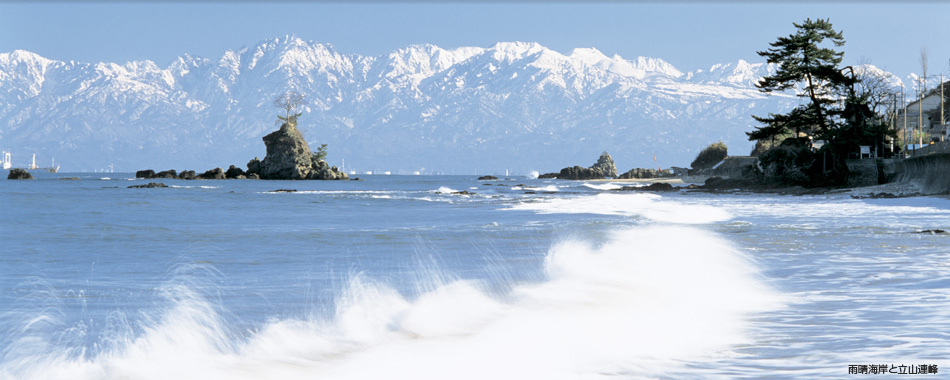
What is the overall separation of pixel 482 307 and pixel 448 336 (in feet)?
5.26

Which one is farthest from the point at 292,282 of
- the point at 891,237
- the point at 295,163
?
the point at 295,163

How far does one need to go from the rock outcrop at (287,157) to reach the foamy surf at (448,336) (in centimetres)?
12258

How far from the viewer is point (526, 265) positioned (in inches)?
548

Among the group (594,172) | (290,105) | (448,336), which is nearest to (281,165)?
(290,105)

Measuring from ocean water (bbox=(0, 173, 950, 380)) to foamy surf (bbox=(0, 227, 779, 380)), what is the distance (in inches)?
1.1

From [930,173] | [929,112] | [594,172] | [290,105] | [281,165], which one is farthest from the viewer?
[594,172]

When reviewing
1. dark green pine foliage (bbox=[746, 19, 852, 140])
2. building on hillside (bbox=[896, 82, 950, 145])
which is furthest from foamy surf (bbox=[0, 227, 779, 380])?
building on hillside (bbox=[896, 82, 950, 145])

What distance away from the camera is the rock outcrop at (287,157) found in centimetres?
13125

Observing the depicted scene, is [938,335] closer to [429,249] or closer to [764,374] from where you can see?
[764,374]

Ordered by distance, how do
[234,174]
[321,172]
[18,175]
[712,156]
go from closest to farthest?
[18,175] → [712,156] → [234,174] → [321,172]

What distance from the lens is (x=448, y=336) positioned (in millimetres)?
7762

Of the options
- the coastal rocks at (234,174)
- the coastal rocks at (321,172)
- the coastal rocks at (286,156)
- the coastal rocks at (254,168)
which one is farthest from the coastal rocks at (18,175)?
the coastal rocks at (321,172)

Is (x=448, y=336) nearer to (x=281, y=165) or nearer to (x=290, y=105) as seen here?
(x=281, y=165)

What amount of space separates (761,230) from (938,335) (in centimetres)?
1490
